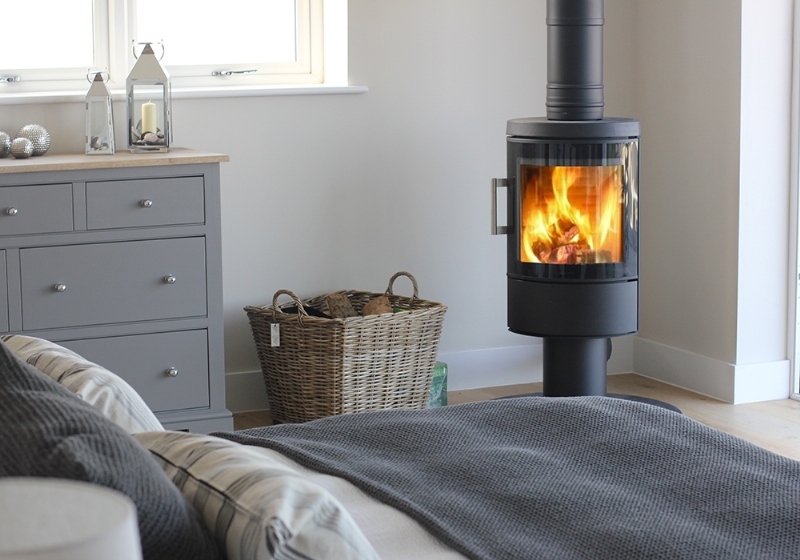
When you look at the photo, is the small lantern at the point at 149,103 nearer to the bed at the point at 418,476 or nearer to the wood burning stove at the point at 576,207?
the wood burning stove at the point at 576,207

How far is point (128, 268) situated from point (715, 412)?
2119 mm

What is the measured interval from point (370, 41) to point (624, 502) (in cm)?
278

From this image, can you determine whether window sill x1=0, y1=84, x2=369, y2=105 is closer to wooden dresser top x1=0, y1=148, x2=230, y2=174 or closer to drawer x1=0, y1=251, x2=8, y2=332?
wooden dresser top x1=0, y1=148, x2=230, y2=174

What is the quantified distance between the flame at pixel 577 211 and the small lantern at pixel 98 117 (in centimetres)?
139

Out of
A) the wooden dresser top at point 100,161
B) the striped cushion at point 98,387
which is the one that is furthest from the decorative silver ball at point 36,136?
the striped cushion at point 98,387

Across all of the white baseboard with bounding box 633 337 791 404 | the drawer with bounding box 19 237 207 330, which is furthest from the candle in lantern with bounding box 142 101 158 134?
the white baseboard with bounding box 633 337 791 404

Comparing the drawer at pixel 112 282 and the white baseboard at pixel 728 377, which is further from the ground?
the drawer at pixel 112 282

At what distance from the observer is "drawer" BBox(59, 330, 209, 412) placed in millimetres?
3145

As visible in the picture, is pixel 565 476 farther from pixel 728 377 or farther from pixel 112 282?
pixel 728 377

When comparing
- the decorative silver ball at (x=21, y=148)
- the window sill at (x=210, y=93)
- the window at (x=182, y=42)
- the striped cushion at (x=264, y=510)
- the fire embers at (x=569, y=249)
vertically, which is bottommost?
the striped cushion at (x=264, y=510)

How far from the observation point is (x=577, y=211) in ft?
11.2

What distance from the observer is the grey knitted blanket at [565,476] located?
1261 millimetres

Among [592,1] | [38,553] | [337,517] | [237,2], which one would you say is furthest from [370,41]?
[38,553]

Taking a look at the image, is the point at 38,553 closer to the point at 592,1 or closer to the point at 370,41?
the point at 592,1
